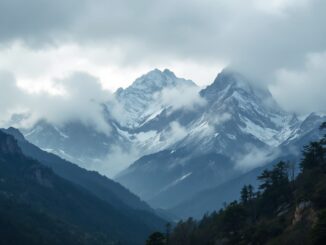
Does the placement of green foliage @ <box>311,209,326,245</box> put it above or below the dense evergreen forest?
below

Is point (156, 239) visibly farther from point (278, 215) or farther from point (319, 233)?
point (319, 233)

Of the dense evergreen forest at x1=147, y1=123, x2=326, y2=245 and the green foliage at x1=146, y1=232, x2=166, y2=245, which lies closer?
the dense evergreen forest at x1=147, y1=123, x2=326, y2=245

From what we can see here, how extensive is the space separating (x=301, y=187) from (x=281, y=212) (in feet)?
22.9

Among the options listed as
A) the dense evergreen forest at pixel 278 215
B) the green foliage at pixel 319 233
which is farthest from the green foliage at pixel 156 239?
the green foliage at pixel 319 233

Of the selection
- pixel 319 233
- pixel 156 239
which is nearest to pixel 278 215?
pixel 156 239

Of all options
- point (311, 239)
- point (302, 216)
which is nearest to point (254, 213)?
point (302, 216)

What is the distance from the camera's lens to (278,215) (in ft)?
531

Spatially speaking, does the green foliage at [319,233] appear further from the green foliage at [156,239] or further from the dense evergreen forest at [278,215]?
the green foliage at [156,239]

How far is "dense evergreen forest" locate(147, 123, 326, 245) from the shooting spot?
133 m

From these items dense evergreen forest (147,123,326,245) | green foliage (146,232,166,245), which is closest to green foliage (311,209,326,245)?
dense evergreen forest (147,123,326,245)

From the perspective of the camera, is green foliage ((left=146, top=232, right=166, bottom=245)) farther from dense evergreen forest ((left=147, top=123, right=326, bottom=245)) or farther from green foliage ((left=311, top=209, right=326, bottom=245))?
green foliage ((left=311, top=209, right=326, bottom=245))

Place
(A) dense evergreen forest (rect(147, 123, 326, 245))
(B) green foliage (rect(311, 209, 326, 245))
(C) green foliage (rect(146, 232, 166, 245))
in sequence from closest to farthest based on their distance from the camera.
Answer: (B) green foliage (rect(311, 209, 326, 245)), (A) dense evergreen forest (rect(147, 123, 326, 245)), (C) green foliage (rect(146, 232, 166, 245))

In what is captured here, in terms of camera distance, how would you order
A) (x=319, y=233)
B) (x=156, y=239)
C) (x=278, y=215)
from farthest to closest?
(x=278, y=215) → (x=156, y=239) → (x=319, y=233)

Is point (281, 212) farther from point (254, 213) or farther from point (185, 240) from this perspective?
point (185, 240)
